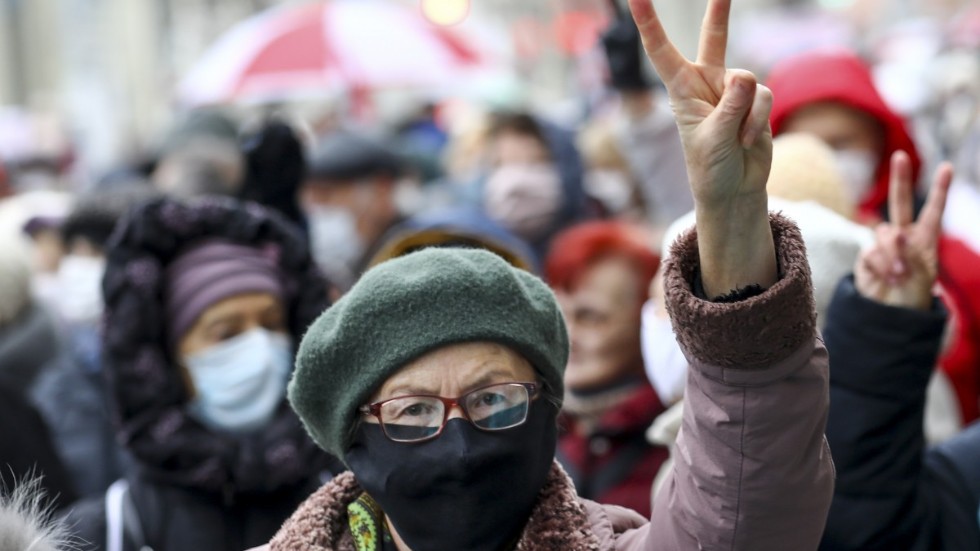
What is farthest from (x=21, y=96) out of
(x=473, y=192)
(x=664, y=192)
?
(x=664, y=192)

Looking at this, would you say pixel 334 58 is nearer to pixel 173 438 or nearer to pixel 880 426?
pixel 173 438

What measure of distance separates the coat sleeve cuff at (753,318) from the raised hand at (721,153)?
0.13ft

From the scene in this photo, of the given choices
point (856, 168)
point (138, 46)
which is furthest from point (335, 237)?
point (138, 46)

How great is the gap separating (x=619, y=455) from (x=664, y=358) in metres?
0.89

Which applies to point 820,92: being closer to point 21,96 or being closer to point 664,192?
point 664,192

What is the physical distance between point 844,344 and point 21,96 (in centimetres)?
2844

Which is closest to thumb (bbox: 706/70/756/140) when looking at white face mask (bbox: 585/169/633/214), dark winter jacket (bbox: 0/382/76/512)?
dark winter jacket (bbox: 0/382/76/512)

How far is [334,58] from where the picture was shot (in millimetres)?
8977

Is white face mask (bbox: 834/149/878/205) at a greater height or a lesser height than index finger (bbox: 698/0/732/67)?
lesser

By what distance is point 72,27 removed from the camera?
1942cm

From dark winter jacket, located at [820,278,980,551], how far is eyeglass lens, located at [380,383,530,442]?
90 cm

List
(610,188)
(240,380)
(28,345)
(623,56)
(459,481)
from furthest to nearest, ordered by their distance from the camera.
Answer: (610,188)
(623,56)
(28,345)
(240,380)
(459,481)

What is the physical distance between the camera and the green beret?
2490 mm

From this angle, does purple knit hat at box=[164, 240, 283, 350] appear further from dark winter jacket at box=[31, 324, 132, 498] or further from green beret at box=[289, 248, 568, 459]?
green beret at box=[289, 248, 568, 459]
